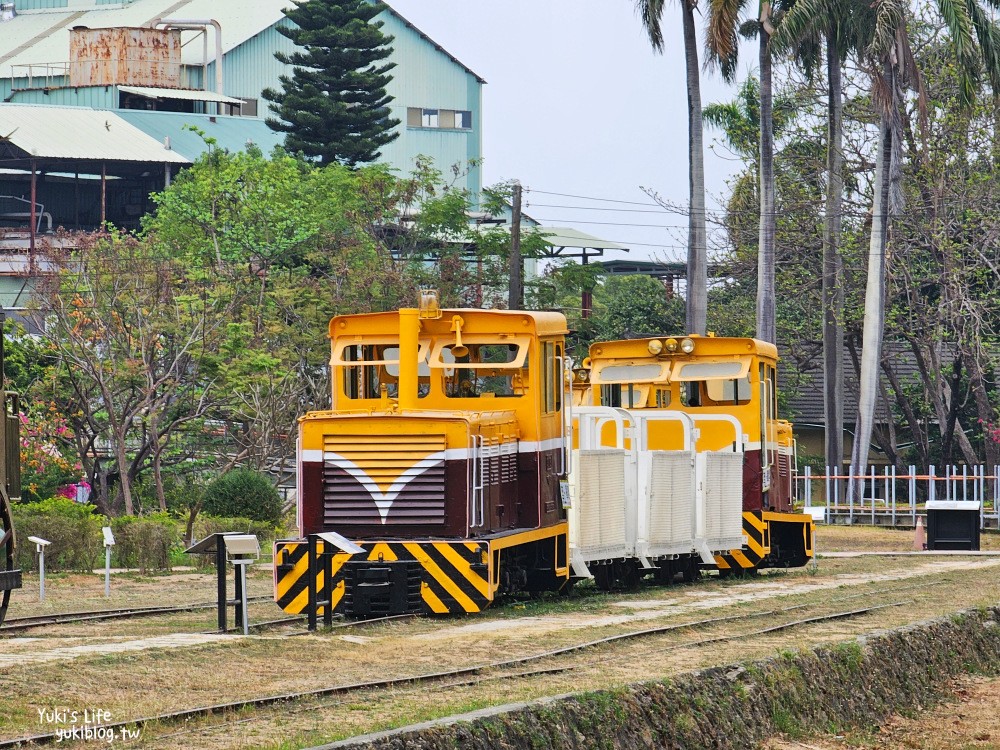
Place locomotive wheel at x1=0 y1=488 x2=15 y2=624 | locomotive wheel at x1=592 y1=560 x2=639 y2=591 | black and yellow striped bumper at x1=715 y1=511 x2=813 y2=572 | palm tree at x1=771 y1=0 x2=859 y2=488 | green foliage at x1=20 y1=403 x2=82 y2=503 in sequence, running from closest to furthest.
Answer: locomotive wheel at x1=0 y1=488 x2=15 y2=624, locomotive wheel at x1=592 y1=560 x2=639 y2=591, black and yellow striped bumper at x1=715 y1=511 x2=813 y2=572, green foliage at x1=20 y1=403 x2=82 y2=503, palm tree at x1=771 y1=0 x2=859 y2=488

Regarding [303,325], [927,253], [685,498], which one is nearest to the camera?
[685,498]

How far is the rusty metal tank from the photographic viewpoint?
7281cm

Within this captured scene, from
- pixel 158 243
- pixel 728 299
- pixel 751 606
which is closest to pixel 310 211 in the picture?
pixel 158 243

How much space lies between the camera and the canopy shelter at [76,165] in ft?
202

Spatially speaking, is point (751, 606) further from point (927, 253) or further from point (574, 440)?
point (927, 253)

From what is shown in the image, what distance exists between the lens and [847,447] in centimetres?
6172

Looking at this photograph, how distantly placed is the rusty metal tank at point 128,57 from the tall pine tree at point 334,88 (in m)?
11.1

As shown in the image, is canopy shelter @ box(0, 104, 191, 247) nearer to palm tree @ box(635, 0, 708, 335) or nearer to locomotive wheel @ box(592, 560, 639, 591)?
palm tree @ box(635, 0, 708, 335)

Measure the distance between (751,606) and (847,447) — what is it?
45.4 m

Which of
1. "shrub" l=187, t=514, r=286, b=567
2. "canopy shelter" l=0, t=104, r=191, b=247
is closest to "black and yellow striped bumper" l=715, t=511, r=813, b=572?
"shrub" l=187, t=514, r=286, b=567

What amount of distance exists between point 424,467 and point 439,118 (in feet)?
222

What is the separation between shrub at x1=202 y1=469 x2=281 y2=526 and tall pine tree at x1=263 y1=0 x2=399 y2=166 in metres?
34.9

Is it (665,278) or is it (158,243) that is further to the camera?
(665,278)

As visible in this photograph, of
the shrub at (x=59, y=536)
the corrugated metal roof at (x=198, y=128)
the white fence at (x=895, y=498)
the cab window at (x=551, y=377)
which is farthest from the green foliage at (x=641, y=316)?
the cab window at (x=551, y=377)
